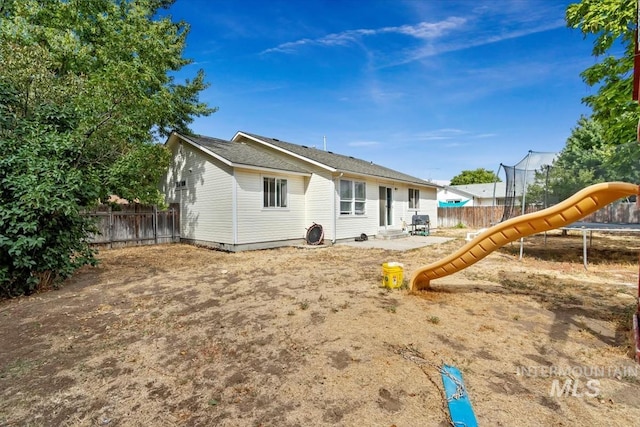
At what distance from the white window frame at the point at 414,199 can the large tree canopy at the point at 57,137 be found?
511 inches

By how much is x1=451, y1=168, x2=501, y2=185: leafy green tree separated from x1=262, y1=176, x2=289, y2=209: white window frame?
47979 mm

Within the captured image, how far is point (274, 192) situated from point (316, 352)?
9035 millimetres

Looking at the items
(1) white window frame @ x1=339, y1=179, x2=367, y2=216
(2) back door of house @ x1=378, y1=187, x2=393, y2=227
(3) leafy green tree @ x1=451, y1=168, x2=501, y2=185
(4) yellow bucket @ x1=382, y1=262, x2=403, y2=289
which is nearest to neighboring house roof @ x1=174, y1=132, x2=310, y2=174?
(1) white window frame @ x1=339, y1=179, x2=367, y2=216

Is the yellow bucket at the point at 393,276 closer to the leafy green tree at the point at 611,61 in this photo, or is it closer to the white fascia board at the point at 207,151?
the white fascia board at the point at 207,151

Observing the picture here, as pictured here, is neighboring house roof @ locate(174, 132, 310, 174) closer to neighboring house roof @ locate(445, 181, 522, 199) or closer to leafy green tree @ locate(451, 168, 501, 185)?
neighboring house roof @ locate(445, 181, 522, 199)

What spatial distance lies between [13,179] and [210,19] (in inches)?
413

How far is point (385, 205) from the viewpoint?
1531cm

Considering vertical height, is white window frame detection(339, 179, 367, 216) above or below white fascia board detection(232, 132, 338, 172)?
below

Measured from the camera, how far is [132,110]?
28.2ft

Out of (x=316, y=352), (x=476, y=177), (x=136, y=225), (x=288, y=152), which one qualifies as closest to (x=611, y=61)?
(x=288, y=152)

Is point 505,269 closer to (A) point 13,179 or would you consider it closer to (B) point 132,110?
(A) point 13,179

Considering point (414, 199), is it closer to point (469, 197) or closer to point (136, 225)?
point (136, 225)

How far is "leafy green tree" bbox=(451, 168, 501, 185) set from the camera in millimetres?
50750

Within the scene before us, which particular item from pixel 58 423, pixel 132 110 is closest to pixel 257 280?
pixel 58 423
